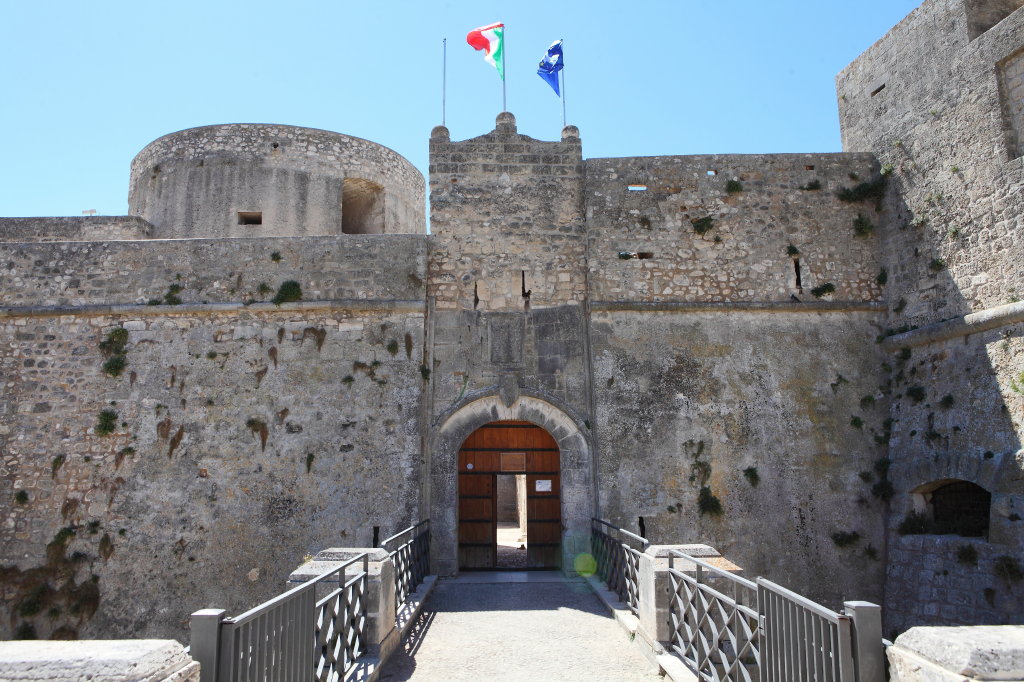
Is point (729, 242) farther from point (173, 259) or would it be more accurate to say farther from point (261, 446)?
point (173, 259)

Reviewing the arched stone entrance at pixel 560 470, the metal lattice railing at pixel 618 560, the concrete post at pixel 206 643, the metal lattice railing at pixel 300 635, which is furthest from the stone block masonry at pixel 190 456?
the concrete post at pixel 206 643

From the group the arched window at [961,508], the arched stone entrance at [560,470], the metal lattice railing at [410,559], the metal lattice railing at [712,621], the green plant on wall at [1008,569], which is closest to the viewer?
the metal lattice railing at [712,621]

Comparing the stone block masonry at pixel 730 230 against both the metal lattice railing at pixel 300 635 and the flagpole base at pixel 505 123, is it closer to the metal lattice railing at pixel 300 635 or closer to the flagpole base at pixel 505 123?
the flagpole base at pixel 505 123

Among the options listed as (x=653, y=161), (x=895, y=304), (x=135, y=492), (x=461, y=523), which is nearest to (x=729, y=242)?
(x=653, y=161)

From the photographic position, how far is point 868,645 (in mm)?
3264

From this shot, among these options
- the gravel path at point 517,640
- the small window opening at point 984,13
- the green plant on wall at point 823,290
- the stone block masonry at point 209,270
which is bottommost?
the gravel path at point 517,640

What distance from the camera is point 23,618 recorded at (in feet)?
29.9

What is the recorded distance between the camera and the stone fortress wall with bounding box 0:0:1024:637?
30.5ft

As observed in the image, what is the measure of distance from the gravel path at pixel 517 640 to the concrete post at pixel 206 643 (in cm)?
222

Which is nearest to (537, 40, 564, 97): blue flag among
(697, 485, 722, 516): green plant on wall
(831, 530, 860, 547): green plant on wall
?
(697, 485, 722, 516): green plant on wall

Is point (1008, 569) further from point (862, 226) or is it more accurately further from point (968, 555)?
point (862, 226)

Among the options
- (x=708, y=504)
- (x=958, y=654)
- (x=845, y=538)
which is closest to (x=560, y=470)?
(x=708, y=504)

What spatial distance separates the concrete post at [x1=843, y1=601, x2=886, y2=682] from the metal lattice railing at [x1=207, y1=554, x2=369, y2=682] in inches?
113

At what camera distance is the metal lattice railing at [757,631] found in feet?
11.1
